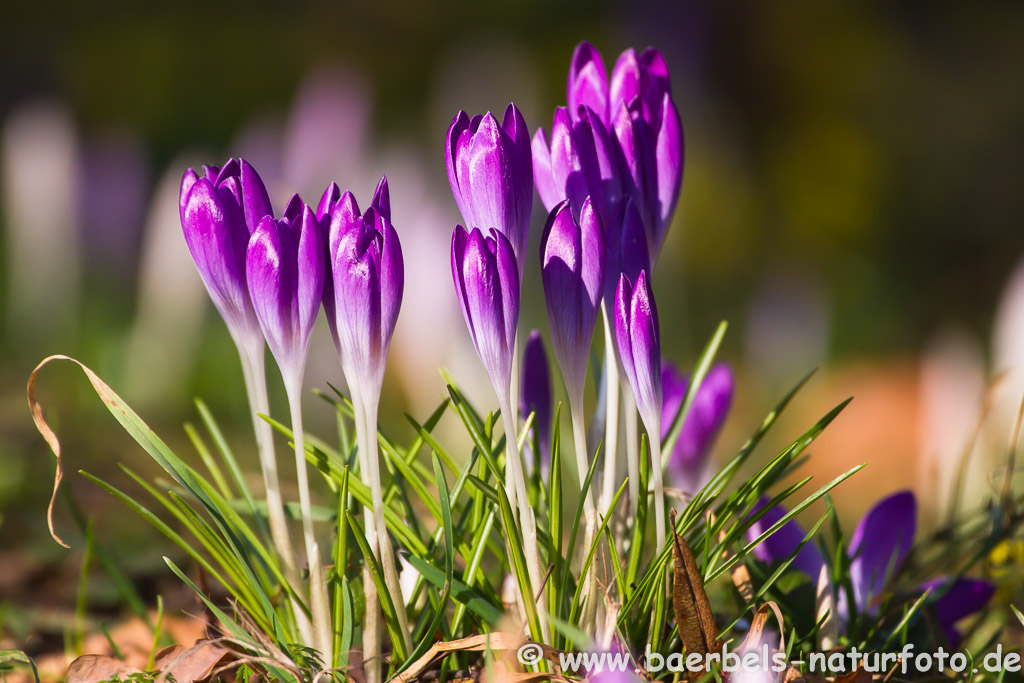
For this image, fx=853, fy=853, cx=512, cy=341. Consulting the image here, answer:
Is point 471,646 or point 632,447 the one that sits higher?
point 632,447

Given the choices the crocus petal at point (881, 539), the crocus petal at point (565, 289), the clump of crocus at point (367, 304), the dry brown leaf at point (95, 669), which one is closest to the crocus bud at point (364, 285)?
the clump of crocus at point (367, 304)

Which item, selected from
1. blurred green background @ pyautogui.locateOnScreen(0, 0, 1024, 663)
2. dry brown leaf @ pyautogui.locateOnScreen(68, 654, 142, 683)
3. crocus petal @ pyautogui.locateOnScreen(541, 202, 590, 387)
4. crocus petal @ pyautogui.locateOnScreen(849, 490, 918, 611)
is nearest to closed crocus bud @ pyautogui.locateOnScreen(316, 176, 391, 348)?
crocus petal @ pyautogui.locateOnScreen(541, 202, 590, 387)

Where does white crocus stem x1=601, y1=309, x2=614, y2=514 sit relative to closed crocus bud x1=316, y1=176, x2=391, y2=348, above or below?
below

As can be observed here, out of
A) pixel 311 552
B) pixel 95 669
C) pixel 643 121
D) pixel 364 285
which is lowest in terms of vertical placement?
pixel 95 669

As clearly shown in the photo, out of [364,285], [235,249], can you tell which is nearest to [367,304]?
[364,285]

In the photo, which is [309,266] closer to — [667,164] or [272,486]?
[272,486]

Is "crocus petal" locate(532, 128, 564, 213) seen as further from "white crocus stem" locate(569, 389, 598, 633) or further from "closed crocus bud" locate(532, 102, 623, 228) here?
"white crocus stem" locate(569, 389, 598, 633)
